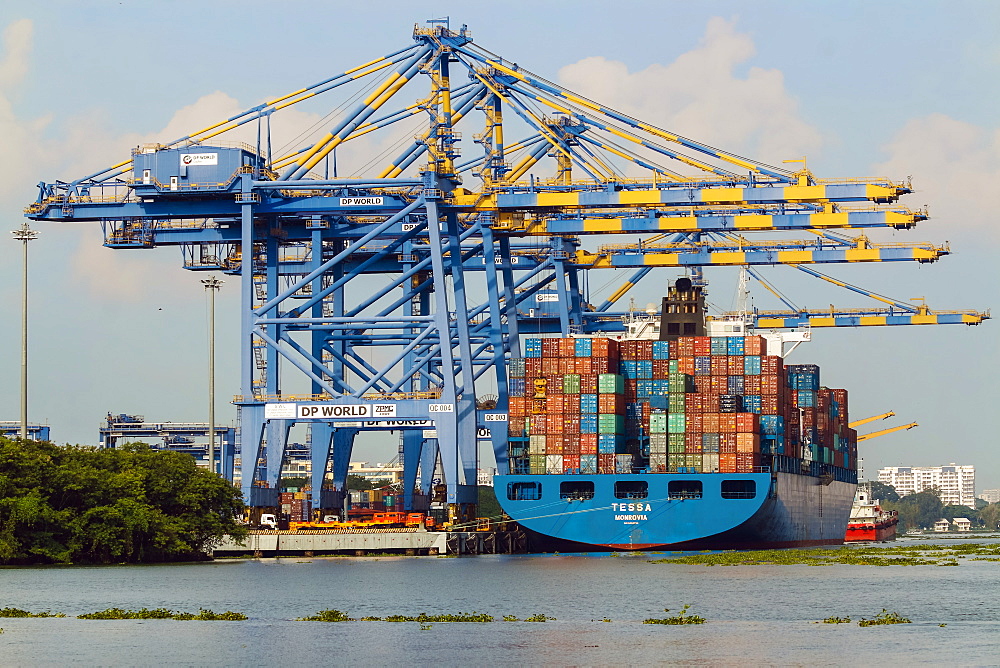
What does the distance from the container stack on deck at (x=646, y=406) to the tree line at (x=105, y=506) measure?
1463 cm

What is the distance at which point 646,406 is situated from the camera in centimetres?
8006

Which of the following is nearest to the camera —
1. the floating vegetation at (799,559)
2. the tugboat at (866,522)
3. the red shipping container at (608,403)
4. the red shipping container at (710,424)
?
the floating vegetation at (799,559)

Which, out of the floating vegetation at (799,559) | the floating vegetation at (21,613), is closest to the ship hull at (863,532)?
the floating vegetation at (799,559)

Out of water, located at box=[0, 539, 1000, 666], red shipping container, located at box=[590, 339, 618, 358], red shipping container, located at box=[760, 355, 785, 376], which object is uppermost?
red shipping container, located at box=[590, 339, 618, 358]

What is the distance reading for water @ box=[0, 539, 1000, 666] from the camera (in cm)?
3362

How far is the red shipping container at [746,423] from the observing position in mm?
77750

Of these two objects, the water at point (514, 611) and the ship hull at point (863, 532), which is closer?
the water at point (514, 611)

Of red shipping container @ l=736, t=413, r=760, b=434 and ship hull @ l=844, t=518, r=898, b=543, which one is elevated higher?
red shipping container @ l=736, t=413, r=760, b=434

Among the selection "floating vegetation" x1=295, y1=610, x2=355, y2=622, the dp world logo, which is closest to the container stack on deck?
the dp world logo

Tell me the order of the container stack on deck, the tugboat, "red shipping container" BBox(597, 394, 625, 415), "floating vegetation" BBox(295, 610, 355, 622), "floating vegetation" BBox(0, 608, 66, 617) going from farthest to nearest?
the tugboat → the container stack on deck → "red shipping container" BBox(597, 394, 625, 415) → "floating vegetation" BBox(0, 608, 66, 617) → "floating vegetation" BBox(295, 610, 355, 622)

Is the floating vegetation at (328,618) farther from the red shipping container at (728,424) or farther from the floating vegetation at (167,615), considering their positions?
the red shipping container at (728,424)

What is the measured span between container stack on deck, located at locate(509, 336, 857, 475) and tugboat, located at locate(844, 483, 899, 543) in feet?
150

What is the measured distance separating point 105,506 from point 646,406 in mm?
25854

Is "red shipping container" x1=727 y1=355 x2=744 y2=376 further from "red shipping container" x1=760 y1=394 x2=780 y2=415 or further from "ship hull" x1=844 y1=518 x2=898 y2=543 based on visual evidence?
"ship hull" x1=844 y1=518 x2=898 y2=543
